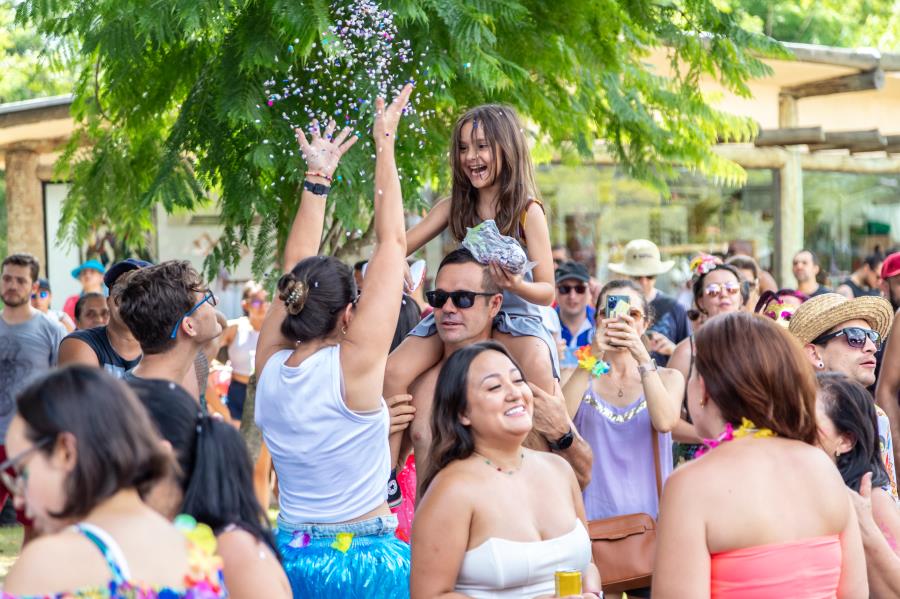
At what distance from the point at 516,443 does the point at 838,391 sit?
4.08ft

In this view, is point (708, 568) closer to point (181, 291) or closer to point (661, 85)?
point (181, 291)

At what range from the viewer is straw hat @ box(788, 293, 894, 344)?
5152 mm

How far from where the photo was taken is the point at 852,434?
4012 millimetres

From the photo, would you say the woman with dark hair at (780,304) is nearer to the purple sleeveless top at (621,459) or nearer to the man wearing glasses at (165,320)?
the purple sleeveless top at (621,459)

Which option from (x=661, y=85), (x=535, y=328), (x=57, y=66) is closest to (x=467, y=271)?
(x=535, y=328)

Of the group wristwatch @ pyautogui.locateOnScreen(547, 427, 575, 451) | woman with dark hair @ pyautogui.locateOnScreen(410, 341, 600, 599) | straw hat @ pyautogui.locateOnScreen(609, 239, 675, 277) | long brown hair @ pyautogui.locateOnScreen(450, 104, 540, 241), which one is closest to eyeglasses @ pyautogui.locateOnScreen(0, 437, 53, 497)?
woman with dark hair @ pyautogui.locateOnScreen(410, 341, 600, 599)

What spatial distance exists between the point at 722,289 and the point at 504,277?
2.98 m

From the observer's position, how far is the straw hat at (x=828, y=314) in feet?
16.9

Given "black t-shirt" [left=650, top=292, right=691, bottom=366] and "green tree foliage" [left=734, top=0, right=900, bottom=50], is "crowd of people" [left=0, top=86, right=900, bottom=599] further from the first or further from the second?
"green tree foliage" [left=734, top=0, right=900, bottom=50]

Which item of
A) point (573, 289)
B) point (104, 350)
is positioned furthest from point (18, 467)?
point (573, 289)

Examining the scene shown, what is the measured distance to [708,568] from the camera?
3.04m

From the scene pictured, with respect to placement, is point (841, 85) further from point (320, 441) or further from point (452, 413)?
point (320, 441)

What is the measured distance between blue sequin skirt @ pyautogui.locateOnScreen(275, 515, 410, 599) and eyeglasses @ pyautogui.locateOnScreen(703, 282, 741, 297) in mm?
3796

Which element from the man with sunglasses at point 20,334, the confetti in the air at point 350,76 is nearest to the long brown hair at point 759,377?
the confetti in the air at point 350,76
